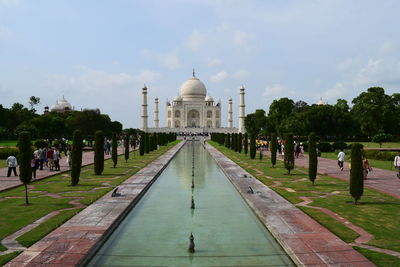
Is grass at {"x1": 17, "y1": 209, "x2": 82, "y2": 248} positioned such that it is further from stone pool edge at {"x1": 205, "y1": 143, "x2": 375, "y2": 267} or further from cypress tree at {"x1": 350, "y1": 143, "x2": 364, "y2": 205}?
cypress tree at {"x1": 350, "y1": 143, "x2": 364, "y2": 205}

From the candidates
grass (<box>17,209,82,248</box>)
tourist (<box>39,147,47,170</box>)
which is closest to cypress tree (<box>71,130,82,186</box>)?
grass (<box>17,209,82,248</box>)

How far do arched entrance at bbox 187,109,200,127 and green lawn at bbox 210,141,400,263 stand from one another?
6779cm

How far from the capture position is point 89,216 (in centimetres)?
716

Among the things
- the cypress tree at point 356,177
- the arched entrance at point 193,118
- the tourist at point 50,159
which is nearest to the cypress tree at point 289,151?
the cypress tree at point 356,177

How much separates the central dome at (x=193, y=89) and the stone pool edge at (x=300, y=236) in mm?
71380

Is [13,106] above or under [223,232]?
above

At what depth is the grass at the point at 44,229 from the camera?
5.68 meters

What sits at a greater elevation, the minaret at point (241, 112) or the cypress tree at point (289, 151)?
the minaret at point (241, 112)

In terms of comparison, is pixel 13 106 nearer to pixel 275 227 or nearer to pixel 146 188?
pixel 146 188

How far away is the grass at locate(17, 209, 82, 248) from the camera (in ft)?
18.6

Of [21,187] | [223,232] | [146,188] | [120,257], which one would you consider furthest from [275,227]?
[21,187]

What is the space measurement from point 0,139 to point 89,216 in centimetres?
4162

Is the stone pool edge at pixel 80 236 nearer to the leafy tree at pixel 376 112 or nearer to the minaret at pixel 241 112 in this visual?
the leafy tree at pixel 376 112

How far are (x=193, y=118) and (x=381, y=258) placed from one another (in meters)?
76.8
